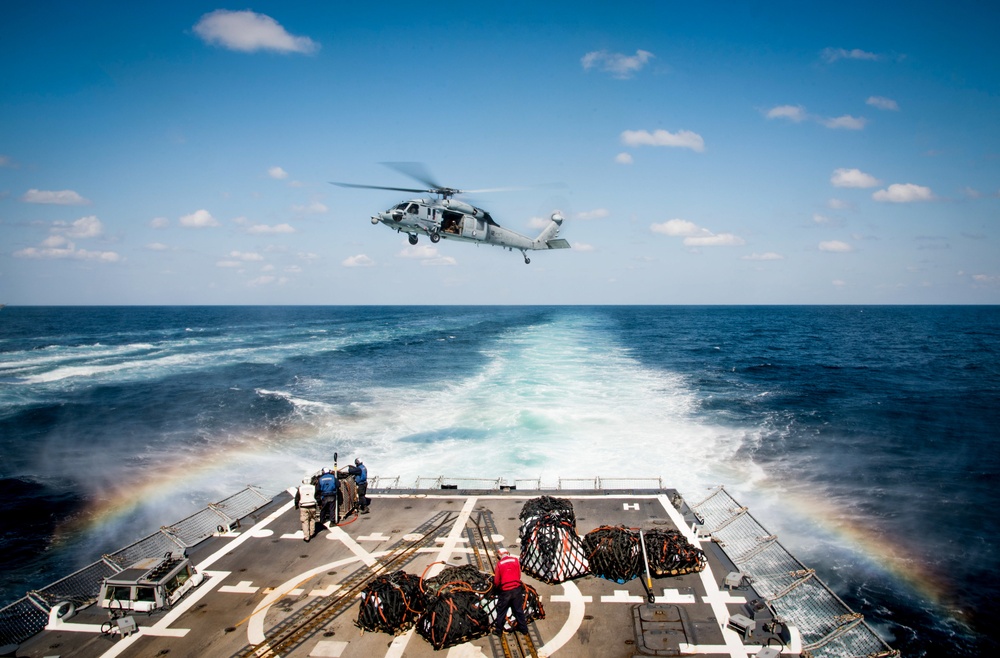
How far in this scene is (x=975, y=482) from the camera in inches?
1268

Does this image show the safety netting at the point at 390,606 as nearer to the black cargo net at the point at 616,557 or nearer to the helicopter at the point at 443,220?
the black cargo net at the point at 616,557

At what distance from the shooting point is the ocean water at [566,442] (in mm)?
24828

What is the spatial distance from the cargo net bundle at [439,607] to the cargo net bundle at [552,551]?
152cm

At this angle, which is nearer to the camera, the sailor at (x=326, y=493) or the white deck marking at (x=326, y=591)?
the white deck marking at (x=326, y=591)

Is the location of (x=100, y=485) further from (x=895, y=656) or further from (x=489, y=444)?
(x=895, y=656)

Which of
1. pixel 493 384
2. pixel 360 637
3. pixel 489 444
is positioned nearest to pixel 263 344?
pixel 493 384

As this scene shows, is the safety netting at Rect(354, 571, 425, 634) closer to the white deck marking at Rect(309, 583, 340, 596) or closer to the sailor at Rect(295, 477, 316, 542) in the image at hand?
the white deck marking at Rect(309, 583, 340, 596)

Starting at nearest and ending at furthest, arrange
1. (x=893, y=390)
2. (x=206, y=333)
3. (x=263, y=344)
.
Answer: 1. (x=893, y=390)
2. (x=263, y=344)
3. (x=206, y=333)

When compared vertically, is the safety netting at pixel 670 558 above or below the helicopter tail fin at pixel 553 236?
below

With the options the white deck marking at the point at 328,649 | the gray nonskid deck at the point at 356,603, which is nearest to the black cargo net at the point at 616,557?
the gray nonskid deck at the point at 356,603

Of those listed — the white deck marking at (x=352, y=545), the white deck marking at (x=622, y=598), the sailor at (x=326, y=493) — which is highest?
the sailor at (x=326, y=493)

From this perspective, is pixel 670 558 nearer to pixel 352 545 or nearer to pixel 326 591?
pixel 326 591

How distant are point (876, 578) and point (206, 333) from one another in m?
119

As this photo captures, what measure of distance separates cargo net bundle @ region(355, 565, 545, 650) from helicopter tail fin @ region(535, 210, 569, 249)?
74.7ft
